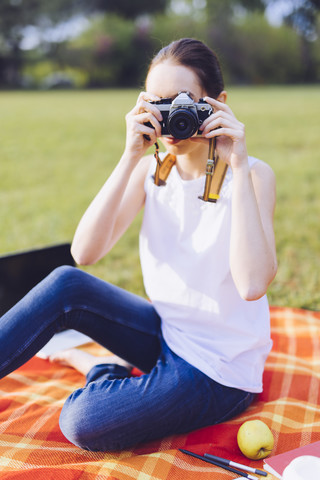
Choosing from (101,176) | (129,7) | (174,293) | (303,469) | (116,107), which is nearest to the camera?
(303,469)

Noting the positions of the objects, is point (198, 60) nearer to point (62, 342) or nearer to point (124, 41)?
point (62, 342)

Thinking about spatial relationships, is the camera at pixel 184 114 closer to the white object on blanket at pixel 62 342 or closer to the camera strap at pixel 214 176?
the camera strap at pixel 214 176

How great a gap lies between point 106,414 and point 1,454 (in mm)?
364

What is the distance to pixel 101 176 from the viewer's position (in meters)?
6.01

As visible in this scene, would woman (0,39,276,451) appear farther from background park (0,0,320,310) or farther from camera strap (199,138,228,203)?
background park (0,0,320,310)

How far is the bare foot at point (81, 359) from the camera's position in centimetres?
210

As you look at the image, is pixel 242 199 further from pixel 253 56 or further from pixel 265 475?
pixel 253 56

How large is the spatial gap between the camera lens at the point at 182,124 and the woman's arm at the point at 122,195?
7 centimetres

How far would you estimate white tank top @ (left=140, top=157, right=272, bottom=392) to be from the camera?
5.57 ft

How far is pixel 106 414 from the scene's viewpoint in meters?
1.57

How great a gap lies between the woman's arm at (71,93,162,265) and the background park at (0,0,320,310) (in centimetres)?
19

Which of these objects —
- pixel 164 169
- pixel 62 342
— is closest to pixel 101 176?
pixel 62 342

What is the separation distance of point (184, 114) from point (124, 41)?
21.8m

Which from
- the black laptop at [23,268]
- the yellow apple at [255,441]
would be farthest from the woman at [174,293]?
the black laptop at [23,268]
